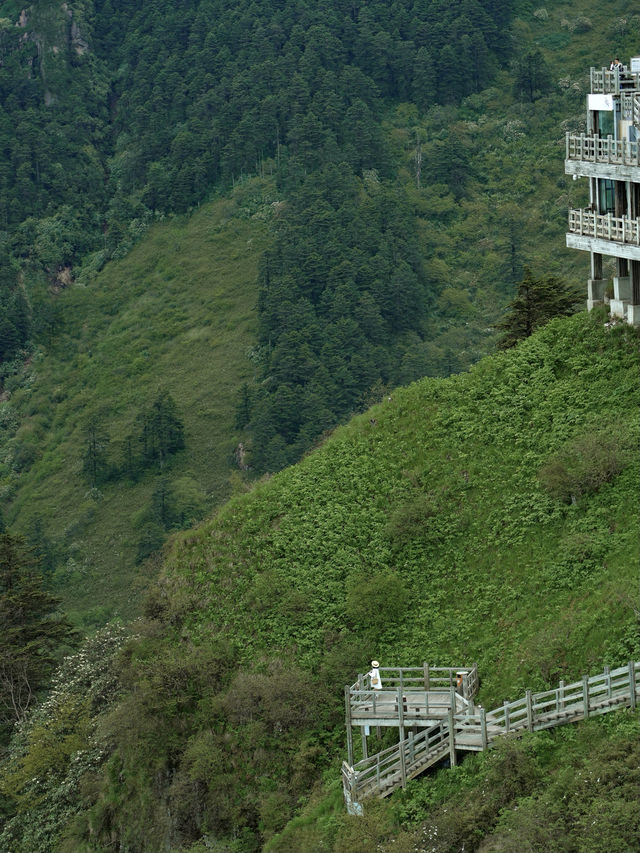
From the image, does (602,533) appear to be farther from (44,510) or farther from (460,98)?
(460,98)

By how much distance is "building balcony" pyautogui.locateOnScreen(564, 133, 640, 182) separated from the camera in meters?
37.0

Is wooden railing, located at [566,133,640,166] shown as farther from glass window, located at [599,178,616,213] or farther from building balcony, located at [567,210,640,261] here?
building balcony, located at [567,210,640,261]

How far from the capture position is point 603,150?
38.3 metres

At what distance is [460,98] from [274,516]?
80291mm

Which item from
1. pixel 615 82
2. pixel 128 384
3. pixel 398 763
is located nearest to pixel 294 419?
pixel 128 384

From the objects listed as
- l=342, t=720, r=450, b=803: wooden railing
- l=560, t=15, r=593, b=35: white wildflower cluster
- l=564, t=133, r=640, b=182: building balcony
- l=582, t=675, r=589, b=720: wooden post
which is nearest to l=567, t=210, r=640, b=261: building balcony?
l=564, t=133, r=640, b=182: building balcony

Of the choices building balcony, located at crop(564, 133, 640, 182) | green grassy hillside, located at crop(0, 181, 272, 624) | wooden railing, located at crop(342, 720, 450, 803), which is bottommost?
green grassy hillside, located at crop(0, 181, 272, 624)

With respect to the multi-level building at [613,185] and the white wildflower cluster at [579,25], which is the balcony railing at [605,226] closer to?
the multi-level building at [613,185]

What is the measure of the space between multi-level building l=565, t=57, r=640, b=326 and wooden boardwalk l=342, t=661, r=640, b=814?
1246 cm

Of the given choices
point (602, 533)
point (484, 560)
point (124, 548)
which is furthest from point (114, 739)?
point (124, 548)

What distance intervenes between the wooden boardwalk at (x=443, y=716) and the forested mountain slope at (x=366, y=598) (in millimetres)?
572

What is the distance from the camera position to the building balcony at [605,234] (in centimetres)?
3666

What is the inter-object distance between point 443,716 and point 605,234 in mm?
15092

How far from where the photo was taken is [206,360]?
93.8 m
